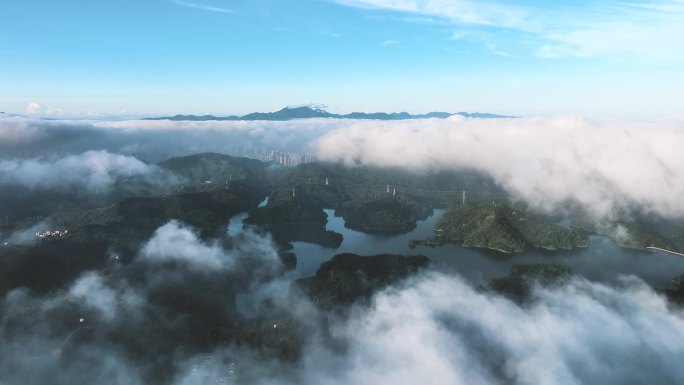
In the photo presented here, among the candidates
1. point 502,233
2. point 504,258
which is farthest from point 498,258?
point 502,233

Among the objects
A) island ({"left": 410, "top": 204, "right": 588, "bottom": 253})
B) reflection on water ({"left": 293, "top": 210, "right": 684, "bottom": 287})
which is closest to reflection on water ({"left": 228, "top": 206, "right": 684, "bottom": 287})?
reflection on water ({"left": 293, "top": 210, "right": 684, "bottom": 287})

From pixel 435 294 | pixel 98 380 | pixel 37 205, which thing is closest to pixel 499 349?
pixel 435 294

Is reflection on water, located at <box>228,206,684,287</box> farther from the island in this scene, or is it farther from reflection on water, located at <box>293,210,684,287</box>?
the island

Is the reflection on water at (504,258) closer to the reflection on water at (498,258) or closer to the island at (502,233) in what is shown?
the reflection on water at (498,258)

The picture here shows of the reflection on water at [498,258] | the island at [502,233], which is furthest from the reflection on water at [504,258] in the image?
the island at [502,233]

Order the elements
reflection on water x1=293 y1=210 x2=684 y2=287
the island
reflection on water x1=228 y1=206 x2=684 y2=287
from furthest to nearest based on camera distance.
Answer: the island, reflection on water x1=293 y1=210 x2=684 y2=287, reflection on water x1=228 y1=206 x2=684 y2=287

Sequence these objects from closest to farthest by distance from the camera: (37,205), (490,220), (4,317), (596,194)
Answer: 1. (4,317)
2. (490,220)
3. (37,205)
4. (596,194)

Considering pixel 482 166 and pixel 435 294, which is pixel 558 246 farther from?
pixel 482 166

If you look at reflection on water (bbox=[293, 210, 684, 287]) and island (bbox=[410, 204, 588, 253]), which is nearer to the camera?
reflection on water (bbox=[293, 210, 684, 287])
